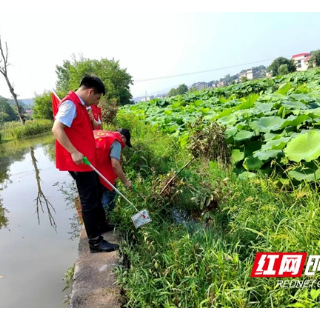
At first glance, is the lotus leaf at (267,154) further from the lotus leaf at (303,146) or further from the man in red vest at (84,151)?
the man in red vest at (84,151)

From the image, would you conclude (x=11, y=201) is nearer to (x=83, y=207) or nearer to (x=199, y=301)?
(x=83, y=207)

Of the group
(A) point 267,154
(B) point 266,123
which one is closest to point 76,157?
(A) point 267,154

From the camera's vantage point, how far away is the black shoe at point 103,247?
2.54m

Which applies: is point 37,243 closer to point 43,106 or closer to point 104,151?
point 104,151

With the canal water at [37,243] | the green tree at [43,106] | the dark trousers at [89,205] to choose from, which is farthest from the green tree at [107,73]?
the dark trousers at [89,205]

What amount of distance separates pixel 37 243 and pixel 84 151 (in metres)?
1.89

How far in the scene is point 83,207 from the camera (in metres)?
2.57

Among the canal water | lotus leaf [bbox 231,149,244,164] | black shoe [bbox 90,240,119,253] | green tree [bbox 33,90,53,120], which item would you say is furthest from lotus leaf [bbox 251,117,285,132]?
green tree [bbox 33,90,53,120]

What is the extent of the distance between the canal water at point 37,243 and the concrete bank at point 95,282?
18.4 inches

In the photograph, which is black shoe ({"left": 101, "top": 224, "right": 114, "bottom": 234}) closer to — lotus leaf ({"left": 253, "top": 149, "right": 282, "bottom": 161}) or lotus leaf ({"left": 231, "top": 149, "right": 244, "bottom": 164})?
lotus leaf ({"left": 253, "top": 149, "right": 282, "bottom": 161})

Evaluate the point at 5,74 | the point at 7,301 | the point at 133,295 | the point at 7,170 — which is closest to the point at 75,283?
the point at 133,295

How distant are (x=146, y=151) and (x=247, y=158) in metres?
2.01

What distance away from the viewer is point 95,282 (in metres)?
2.13

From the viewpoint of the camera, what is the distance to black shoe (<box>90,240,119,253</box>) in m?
2.54
